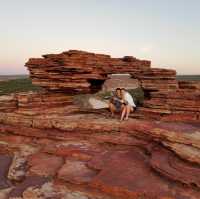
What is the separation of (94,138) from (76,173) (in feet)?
10.4

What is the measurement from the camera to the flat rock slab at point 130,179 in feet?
33.4

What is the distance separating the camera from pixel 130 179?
435 inches

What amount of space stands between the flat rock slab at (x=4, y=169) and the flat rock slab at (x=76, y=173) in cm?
265

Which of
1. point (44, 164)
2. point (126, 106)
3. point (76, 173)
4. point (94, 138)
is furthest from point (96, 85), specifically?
point (76, 173)

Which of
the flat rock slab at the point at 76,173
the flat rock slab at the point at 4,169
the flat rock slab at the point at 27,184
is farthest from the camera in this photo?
the flat rock slab at the point at 4,169

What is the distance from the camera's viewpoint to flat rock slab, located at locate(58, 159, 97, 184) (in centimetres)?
1133

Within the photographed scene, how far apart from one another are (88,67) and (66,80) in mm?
1655

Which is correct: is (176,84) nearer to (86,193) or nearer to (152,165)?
(152,165)

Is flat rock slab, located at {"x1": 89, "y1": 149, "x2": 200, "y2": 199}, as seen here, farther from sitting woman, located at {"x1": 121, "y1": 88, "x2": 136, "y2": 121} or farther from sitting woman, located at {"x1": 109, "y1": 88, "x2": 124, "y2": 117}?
sitting woman, located at {"x1": 109, "y1": 88, "x2": 124, "y2": 117}

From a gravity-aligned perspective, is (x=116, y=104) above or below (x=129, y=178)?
above

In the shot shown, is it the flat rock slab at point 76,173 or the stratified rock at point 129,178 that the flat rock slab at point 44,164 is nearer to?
the flat rock slab at point 76,173

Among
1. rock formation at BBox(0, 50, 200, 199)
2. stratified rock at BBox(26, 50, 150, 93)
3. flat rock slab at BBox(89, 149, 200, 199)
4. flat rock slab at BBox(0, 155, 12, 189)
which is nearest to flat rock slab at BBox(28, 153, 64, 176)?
rock formation at BBox(0, 50, 200, 199)

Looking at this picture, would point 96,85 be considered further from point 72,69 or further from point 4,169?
point 4,169

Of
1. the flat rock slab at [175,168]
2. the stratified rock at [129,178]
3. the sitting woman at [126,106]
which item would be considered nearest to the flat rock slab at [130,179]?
the stratified rock at [129,178]
